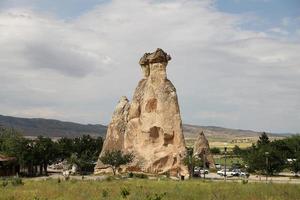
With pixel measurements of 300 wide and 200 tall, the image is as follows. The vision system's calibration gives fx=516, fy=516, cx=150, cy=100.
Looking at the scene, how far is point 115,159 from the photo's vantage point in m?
59.3

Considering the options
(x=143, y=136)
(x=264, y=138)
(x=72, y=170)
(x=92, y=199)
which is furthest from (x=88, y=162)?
(x=92, y=199)

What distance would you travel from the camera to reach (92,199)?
2319 cm

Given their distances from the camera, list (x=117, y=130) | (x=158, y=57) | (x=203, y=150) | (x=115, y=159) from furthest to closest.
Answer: (x=203, y=150) → (x=117, y=130) → (x=158, y=57) → (x=115, y=159)

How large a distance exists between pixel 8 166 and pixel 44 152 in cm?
904

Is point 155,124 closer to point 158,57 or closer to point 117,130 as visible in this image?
point 117,130

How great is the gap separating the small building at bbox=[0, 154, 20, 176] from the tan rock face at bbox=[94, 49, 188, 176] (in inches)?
521

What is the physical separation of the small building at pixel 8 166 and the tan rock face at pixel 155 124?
13.2 metres

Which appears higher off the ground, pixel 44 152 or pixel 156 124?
pixel 156 124

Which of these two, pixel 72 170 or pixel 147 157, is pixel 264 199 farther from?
pixel 72 170

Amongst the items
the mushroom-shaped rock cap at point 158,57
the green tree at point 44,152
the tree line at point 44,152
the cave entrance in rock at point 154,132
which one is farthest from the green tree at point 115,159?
the mushroom-shaped rock cap at point 158,57

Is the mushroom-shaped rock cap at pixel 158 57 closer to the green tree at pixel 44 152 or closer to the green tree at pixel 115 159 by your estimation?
the green tree at pixel 115 159

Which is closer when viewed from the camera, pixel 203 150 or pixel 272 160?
pixel 272 160

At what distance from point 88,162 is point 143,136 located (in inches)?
490

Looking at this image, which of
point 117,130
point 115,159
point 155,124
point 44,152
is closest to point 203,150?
point 117,130
